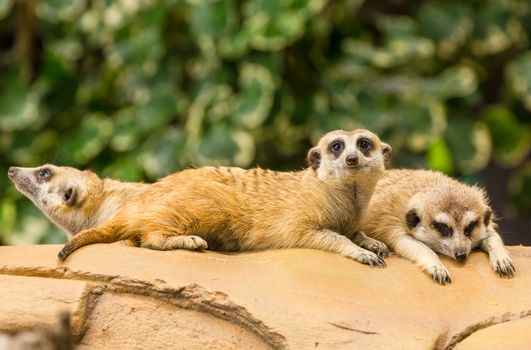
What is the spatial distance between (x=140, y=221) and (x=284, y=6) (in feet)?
6.31

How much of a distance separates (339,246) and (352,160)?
0.26 m

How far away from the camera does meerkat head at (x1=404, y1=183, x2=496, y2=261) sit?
9.32 ft

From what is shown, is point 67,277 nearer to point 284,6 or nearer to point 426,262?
point 426,262

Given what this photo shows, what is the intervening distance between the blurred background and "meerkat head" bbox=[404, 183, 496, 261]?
58.4 inches

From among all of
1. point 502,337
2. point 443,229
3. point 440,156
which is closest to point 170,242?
point 443,229

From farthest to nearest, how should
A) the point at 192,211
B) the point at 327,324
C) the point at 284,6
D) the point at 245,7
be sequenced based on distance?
1. the point at 245,7
2. the point at 284,6
3. the point at 192,211
4. the point at 327,324

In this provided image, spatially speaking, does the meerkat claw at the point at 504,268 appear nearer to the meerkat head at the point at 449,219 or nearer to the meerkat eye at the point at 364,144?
the meerkat head at the point at 449,219

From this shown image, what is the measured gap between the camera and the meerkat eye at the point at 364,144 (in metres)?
2.88

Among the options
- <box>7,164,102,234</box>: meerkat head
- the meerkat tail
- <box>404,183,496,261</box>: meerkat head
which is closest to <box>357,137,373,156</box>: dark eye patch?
<box>404,183,496,261</box>: meerkat head

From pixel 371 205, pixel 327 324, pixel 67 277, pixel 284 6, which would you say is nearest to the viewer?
pixel 327 324

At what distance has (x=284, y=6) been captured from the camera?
4.34 metres

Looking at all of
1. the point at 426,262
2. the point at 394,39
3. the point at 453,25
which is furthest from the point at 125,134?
the point at 426,262

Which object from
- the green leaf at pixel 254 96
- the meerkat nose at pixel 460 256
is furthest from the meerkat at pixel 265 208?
the green leaf at pixel 254 96

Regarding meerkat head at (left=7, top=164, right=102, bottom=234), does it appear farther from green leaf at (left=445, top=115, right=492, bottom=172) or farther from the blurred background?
green leaf at (left=445, top=115, right=492, bottom=172)
